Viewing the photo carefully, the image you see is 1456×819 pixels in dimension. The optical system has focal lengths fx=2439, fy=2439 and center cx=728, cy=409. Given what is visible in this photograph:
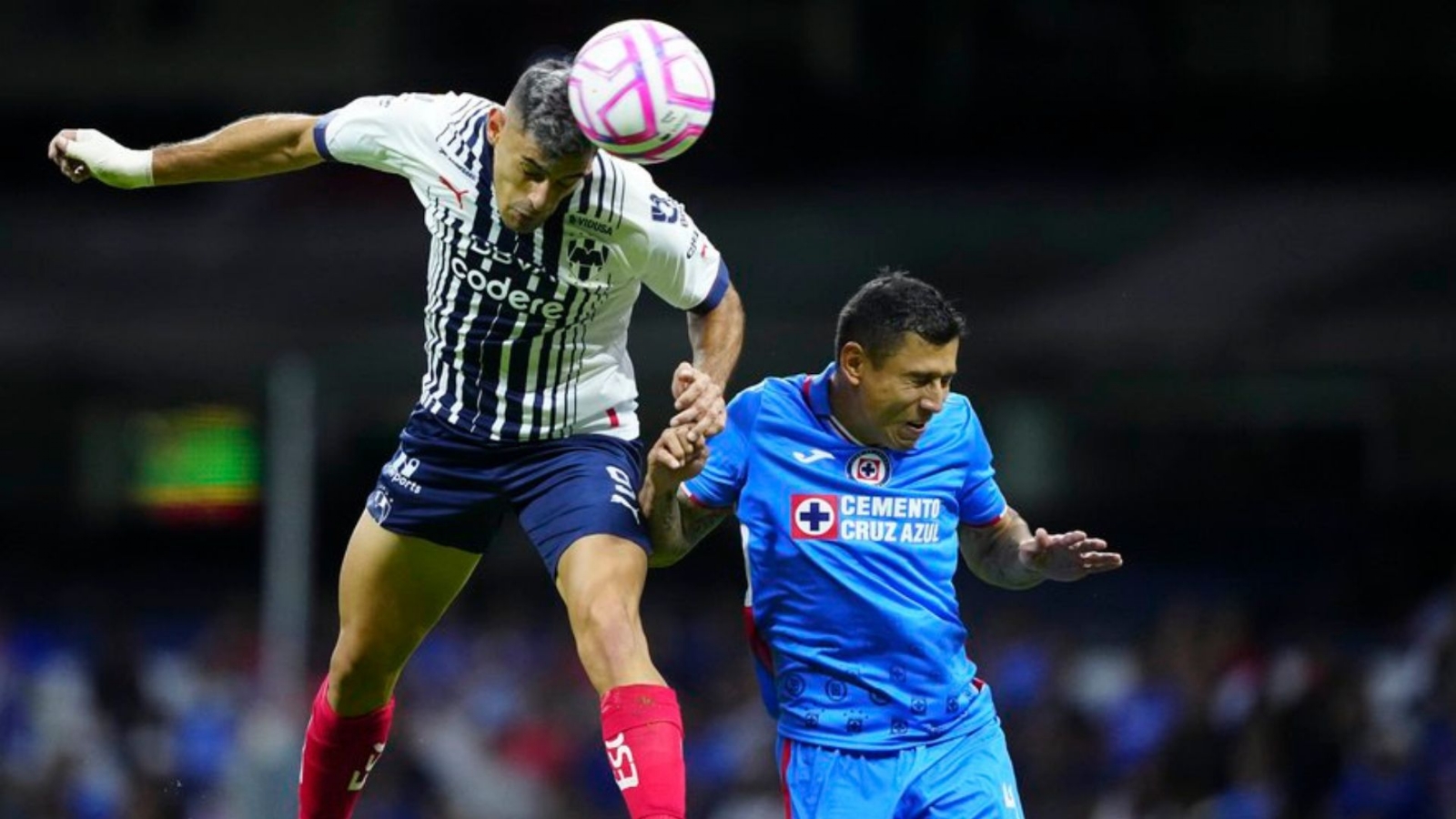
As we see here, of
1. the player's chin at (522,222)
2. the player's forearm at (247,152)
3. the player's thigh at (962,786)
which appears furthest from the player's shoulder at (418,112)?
the player's thigh at (962,786)

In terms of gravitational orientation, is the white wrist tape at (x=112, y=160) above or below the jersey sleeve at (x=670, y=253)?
above

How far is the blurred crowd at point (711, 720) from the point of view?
12000 mm

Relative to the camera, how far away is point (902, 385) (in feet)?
20.8

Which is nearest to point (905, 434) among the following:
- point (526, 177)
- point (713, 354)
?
point (713, 354)

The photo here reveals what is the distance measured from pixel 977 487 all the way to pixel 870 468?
0.36m

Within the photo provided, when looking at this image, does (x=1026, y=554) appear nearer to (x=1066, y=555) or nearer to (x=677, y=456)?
(x=1066, y=555)

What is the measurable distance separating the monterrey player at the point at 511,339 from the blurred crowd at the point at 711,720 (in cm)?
475

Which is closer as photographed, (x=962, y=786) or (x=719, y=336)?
(x=962, y=786)

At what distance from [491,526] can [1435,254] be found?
10.7 metres

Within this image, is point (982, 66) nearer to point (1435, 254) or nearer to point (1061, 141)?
point (1061, 141)

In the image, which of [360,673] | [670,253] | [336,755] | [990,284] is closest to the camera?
[670,253]

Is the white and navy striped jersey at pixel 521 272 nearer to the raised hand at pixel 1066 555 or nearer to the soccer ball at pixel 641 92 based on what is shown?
the soccer ball at pixel 641 92

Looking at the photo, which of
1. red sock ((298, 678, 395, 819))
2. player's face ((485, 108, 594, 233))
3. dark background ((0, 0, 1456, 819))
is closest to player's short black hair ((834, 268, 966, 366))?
player's face ((485, 108, 594, 233))

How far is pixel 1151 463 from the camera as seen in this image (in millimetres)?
16281
